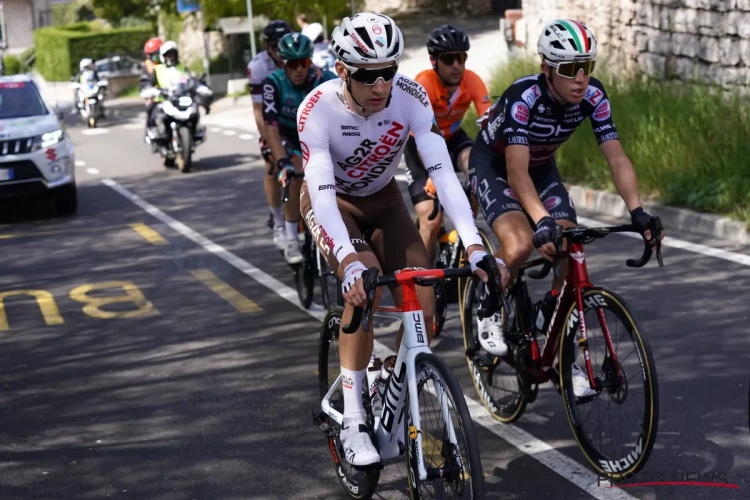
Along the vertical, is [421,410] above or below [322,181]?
below

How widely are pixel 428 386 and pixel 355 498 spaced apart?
3.11 feet

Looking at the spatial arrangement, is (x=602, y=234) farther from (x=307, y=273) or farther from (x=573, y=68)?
(x=307, y=273)

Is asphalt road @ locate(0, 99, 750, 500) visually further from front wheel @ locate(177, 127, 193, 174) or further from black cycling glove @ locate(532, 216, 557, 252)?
front wheel @ locate(177, 127, 193, 174)

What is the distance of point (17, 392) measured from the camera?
771 cm

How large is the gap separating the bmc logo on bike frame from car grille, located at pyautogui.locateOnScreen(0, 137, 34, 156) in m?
11.4

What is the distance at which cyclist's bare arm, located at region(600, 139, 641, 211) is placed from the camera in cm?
583

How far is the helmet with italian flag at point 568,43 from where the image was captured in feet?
19.0

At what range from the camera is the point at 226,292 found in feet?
33.9

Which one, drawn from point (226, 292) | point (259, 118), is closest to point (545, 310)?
point (226, 292)

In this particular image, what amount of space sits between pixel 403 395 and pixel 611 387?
1.08 meters

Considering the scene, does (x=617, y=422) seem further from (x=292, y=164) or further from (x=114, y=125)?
(x=114, y=125)

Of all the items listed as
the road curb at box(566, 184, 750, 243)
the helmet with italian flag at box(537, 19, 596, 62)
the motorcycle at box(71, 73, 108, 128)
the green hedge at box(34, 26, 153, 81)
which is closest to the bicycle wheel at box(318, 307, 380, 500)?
the helmet with italian flag at box(537, 19, 596, 62)

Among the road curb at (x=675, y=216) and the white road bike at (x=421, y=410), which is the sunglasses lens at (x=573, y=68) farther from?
the road curb at (x=675, y=216)

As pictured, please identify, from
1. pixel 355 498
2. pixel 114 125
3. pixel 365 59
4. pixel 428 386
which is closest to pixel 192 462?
pixel 355 498
